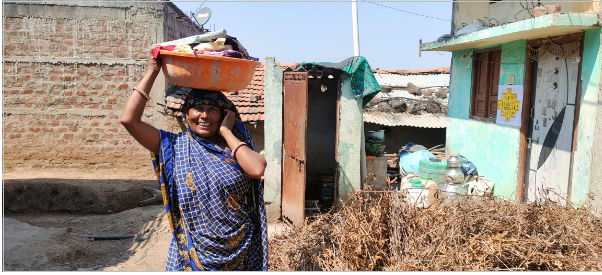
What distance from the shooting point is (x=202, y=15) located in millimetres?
12289

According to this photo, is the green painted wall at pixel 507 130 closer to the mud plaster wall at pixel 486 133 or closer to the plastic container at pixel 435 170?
the mud plaster wall at pixel 486 133

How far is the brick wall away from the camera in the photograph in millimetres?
9281

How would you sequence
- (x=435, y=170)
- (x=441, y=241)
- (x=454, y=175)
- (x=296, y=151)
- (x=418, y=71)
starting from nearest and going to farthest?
(x=441, y=241)
(x=296, y=151)
(x=454, y=175)
(x=435, y=170)
(x=418, y=71)

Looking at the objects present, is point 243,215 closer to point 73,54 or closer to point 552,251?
point 552,251

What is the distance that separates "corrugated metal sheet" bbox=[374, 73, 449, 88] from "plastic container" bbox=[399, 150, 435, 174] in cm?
442

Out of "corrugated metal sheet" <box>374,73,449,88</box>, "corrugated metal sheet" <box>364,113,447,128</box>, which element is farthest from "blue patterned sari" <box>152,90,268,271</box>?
"corrugated metal sheet" <box>374,73,449,88</box>

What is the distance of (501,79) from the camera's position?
299 inches

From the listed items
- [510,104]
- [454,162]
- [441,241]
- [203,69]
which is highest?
[203,69]

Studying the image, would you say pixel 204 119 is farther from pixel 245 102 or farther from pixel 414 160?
pixel 245 102

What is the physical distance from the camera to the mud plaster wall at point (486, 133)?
7.11 metres

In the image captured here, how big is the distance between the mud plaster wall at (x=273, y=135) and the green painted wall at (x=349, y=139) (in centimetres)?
98

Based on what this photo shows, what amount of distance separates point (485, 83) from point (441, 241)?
20.5 ft

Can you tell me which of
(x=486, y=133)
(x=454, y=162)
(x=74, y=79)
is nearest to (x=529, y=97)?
(x=486, y=133)

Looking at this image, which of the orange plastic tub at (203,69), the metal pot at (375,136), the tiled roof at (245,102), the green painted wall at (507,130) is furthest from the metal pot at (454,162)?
the orange plastic tub at (203,69)
